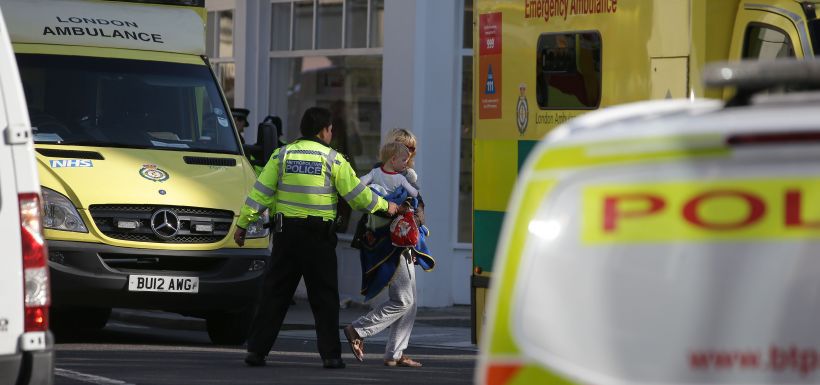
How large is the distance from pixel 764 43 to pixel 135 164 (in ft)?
16.6

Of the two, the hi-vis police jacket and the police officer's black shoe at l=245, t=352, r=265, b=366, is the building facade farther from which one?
the hi-vis police jacket

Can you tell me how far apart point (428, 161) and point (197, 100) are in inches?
183

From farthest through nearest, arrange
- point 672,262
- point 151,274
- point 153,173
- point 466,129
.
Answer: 1. point 466,129
2. point 153,173
3. point 151,274
4. point 672,262

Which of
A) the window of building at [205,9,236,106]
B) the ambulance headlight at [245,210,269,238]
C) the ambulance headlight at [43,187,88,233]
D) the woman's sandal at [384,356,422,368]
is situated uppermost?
the window of building at [205,9,236,106]

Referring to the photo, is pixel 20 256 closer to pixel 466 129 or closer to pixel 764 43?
pixel 764 43

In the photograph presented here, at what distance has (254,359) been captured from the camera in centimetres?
1173

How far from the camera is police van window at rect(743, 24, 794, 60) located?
31.9 ft

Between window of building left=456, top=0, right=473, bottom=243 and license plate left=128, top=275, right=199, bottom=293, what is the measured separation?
233 inches

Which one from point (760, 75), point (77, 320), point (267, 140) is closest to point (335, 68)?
point (267, 140)

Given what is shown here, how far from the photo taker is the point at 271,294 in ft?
38.5

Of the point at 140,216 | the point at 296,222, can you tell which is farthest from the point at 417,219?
the point at 140,216

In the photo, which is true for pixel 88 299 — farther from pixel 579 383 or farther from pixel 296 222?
pixel 579 383

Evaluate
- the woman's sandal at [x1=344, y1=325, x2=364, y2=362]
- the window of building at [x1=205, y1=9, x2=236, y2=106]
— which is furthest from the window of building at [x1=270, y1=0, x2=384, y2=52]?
the woman's sandal at [x1=344, y1=325, x2=364, y2=362]

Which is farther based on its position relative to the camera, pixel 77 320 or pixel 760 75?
pixel 77 320
